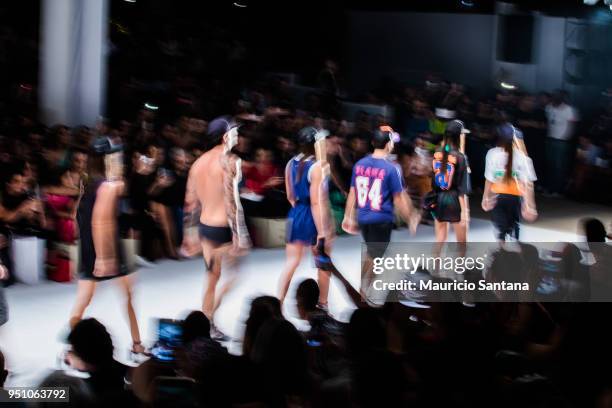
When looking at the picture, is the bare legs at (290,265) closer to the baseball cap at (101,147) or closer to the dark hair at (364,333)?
the baseball cap at (101,147)

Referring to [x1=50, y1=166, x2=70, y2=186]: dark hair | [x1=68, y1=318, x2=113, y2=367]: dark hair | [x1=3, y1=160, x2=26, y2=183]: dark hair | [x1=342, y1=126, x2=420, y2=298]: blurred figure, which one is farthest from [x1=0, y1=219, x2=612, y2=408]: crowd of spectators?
[x1=50, y1=166, x2=70, y2=186]: dark hair

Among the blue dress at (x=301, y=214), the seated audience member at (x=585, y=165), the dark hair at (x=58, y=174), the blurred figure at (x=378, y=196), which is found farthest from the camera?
the seated audience member at (x=585, y=165)

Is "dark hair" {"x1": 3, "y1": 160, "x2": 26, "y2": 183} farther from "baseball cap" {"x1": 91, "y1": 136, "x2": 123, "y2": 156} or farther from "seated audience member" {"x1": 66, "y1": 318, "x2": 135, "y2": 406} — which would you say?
"seated audience member" {"x1": 66, "y1": 318, "x2": 135, "y2": 406}

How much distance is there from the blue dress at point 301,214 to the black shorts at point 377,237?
46cm

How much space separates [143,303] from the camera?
8.34m

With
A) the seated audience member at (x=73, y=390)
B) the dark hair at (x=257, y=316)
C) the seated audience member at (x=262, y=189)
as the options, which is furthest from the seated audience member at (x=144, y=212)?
the seated audience member at (x=73, y=390)

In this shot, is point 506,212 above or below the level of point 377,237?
above

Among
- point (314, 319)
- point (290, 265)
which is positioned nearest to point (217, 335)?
point (290, 265)

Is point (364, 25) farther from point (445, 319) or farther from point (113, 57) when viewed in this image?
point (445, 319)

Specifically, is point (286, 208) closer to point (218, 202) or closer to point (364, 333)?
point (218, 202)

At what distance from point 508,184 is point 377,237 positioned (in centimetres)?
154

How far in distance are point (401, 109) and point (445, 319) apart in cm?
1060

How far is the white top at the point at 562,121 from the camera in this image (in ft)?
49.4

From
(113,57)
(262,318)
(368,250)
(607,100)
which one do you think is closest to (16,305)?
(368,250)
